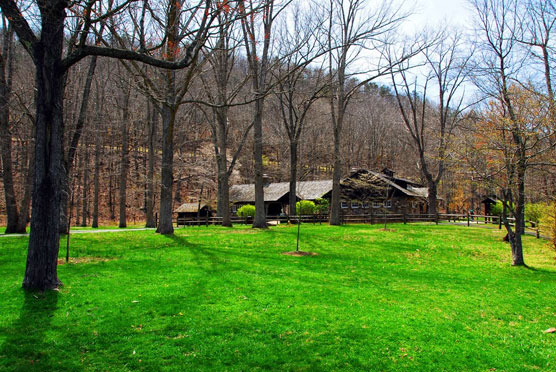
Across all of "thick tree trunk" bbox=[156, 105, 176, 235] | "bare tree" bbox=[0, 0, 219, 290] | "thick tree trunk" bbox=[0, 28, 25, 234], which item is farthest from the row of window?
"bare tree" bbox=[0, 0, 219, 290]

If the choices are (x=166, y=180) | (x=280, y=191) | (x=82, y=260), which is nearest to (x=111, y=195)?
(x=280, y=191)

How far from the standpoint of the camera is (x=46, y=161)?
715 centimetres

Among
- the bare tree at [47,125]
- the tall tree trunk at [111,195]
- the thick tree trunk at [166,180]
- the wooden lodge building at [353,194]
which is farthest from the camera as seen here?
the tall tree trunk at [111,195]

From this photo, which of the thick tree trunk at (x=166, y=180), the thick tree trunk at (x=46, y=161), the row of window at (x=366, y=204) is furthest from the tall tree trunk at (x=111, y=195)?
the thick tree trunk at (x=46, y=161)

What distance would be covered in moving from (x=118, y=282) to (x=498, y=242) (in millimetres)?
18263

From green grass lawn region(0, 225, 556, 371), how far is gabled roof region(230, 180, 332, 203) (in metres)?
23.8

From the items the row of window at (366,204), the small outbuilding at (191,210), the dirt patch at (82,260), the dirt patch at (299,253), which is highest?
the row of window at (366,204)

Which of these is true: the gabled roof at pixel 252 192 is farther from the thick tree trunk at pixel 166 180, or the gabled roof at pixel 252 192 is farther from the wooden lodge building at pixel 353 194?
the thick tree trunk at pixel 166 180

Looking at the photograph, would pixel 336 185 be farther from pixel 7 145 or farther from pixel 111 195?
pixel 111 195

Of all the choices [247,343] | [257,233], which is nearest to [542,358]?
[247,343]

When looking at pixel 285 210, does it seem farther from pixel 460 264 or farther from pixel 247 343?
pixel 247 343

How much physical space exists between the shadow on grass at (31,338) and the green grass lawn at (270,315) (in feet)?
0.05

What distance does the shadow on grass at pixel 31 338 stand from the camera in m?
4.51

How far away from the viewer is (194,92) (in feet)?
98.1
